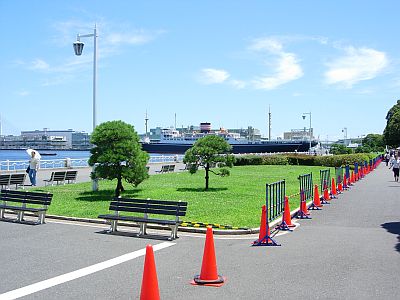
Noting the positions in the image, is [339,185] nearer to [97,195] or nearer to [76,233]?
[97,195]

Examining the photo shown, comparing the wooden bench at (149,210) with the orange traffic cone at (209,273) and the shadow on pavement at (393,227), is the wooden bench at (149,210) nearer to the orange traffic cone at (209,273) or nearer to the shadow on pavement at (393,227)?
the orange traffic cone at (209,273)

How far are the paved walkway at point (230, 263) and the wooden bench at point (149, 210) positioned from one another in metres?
0.39

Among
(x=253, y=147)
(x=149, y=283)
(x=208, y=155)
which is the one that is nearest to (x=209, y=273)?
(x=149, y=283)

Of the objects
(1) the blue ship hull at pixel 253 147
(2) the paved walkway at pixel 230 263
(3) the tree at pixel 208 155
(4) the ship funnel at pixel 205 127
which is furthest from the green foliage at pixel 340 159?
(4) the ship funnel at pixel 205 127

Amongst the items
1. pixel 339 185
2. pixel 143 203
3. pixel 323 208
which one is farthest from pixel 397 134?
pixel 143 203

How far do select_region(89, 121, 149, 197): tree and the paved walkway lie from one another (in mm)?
5064

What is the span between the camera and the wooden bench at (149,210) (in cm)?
1028

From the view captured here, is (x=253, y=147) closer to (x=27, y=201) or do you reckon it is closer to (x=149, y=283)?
(x=27, y=201)

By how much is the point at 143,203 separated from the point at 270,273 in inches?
176

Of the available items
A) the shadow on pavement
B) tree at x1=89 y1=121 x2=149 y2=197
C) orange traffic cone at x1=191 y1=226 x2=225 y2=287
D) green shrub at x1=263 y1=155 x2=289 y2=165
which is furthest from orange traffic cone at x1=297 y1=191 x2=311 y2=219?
green shrub at x1=263 y1=155 x2=289 y2=165

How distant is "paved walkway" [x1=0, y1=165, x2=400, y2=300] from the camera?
6.36 metres

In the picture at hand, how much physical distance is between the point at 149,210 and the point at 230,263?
3.30 metres

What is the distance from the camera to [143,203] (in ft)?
36.0

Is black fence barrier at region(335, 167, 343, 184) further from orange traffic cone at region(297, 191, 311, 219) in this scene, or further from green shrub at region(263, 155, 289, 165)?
green shrub at region(263, 155, 289, 165)
